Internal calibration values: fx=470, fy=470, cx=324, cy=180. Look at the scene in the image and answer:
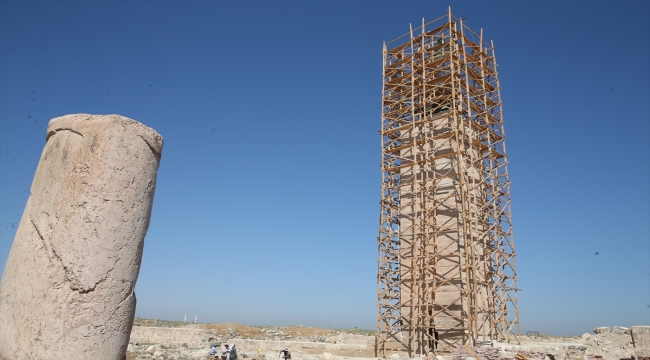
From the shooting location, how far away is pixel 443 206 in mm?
19297

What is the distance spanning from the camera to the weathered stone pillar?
305 centimetres

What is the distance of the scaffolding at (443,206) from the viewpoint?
17844 mm

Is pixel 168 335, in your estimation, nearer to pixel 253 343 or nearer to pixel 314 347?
pixel 253 343

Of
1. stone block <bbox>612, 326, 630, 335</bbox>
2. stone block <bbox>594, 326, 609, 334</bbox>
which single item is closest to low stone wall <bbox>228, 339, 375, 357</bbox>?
stone block <bbox>594, 326, 609, 334</bbox>

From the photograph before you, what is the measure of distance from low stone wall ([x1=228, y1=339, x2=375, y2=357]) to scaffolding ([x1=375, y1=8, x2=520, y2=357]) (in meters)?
1.67

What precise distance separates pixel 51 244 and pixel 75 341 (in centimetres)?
66

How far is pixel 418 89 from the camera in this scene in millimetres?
22312

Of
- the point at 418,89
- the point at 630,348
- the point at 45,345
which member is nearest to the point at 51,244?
the point at 45,345

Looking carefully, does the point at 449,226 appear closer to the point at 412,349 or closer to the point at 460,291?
the point at 460,291

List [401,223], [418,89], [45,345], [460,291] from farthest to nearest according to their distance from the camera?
[418,89]
[401,223]
[460,291]
[45,345]

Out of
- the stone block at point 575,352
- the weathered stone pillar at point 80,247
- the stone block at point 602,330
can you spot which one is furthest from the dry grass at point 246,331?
the weathered stone pillar at point 80,247

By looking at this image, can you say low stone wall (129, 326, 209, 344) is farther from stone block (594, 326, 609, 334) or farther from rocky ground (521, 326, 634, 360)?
stone block (594, 326, 609, 334)

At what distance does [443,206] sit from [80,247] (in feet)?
57.2

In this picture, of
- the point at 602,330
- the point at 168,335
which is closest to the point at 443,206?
the point at 602,330
